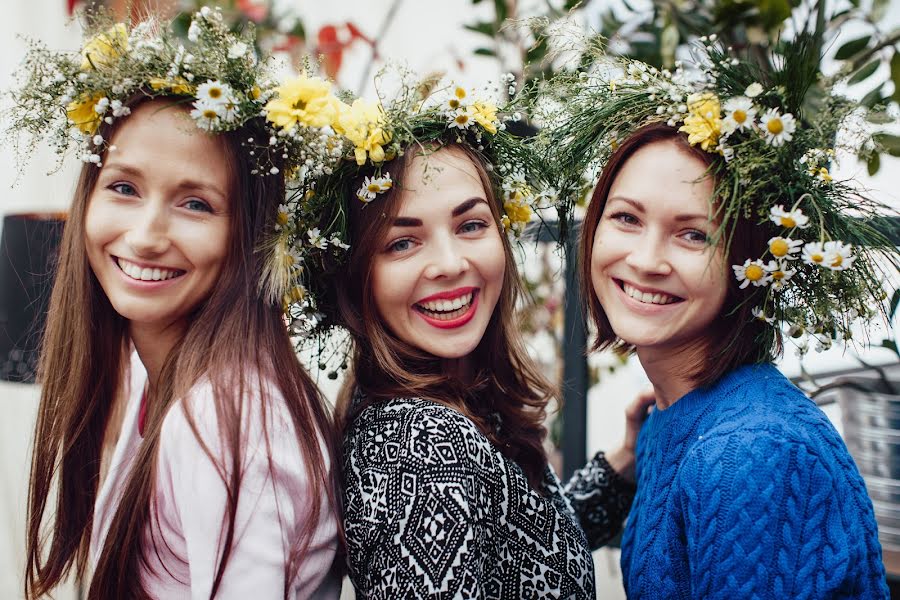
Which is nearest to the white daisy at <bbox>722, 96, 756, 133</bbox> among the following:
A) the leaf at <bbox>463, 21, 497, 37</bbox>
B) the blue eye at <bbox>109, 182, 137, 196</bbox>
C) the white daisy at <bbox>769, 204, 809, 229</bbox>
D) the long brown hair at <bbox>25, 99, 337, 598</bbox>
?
the white daisy at <bbox>769, 204, 809, 229</bbox>

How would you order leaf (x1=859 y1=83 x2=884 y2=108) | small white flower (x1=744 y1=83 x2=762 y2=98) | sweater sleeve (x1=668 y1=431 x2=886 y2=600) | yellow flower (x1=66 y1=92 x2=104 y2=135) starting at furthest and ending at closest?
1. leaf (x1=859 y1=83 x2=884 y2=108)
2. yellow flower (x1=66 y1=92 x2=104 y2=135)
3. small white flower (x1=744 y1=83 x2=762 y2=98)
4. sweater sleeve (x1=668 y1=431 x2=886 y2=600)

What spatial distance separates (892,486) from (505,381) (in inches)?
32.0

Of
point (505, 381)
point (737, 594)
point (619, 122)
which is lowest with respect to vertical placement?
point (737, 594)

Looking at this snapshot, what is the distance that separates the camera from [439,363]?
1456 millimetres

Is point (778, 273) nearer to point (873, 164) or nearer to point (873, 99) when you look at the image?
point (873, 164)

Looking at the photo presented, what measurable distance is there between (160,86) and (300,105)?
0.23m

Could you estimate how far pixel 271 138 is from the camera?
4.20ft

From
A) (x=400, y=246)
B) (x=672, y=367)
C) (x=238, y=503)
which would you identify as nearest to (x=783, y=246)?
(x=672, y=367)

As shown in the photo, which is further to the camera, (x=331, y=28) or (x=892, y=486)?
(x=331, y=28)

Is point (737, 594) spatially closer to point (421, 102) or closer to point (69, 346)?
point (421, 102)

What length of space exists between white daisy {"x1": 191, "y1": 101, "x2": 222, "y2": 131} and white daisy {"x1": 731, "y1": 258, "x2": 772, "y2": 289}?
2.88ft

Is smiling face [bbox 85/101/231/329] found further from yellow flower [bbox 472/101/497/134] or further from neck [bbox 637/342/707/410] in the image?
neck [bbox 637/342/707/410]

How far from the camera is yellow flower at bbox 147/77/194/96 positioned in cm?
126

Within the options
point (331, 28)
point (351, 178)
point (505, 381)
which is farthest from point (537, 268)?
point (351, 178)
